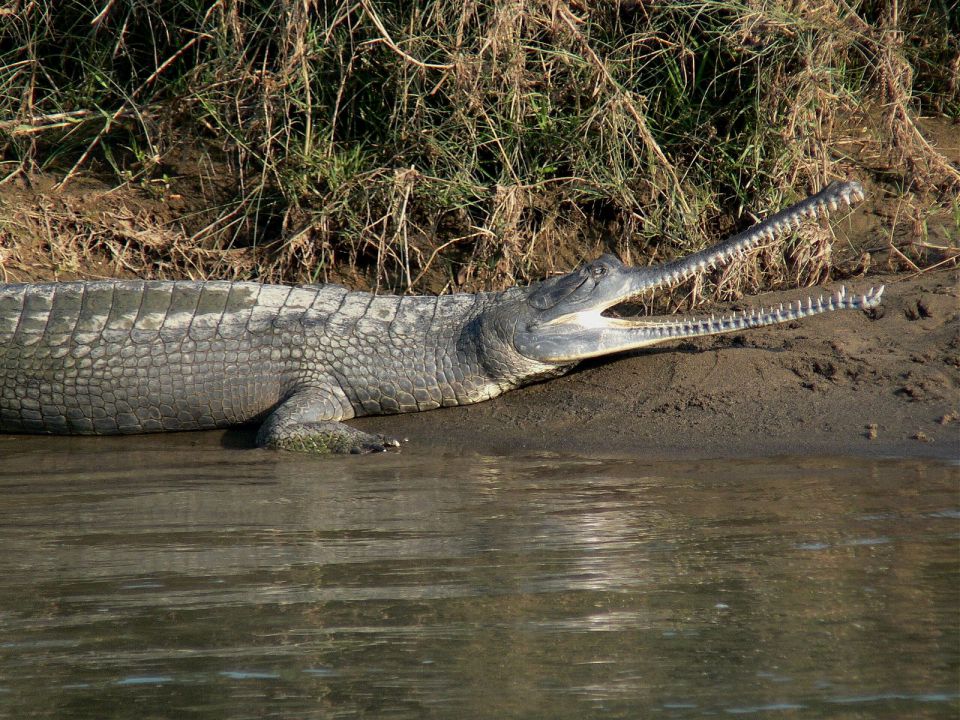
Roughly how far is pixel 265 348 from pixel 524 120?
6.54ft

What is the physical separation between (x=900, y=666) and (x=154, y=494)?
2795 mm

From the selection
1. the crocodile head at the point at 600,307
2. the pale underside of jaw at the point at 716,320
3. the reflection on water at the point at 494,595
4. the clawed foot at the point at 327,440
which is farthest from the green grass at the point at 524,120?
the reflection on water at the point at 494,595

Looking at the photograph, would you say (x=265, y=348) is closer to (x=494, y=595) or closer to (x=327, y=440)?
(x=327, y=440)

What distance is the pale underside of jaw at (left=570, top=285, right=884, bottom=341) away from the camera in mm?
5121

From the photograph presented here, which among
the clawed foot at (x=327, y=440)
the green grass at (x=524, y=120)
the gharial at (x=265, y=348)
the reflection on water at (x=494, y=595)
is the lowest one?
the reflection on water at (x=494, y=595)

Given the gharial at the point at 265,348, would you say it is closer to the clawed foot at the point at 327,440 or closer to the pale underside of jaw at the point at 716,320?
the pale underside of jaw at the point at 716,320

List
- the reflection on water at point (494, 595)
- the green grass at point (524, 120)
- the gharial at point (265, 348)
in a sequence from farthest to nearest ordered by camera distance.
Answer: the green grass at point (524, 120)
the gharial at point (265, 348)
the reflection on water at point (494, 595)

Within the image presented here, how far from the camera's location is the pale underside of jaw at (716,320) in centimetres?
512

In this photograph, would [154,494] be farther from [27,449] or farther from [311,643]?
[311,643]

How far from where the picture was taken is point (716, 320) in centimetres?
537

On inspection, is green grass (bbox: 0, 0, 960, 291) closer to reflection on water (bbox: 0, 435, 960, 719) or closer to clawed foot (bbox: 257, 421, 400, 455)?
clawed foot (bbox: 257, 421, 400, 455)

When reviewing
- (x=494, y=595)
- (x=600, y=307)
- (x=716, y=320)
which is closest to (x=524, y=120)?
(x=600, y=307)

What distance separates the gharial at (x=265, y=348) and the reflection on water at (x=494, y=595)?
1.22 metres

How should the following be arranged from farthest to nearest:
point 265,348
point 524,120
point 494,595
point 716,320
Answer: point 524,120 → point 265,348 → point 716,320 → point 494,595
